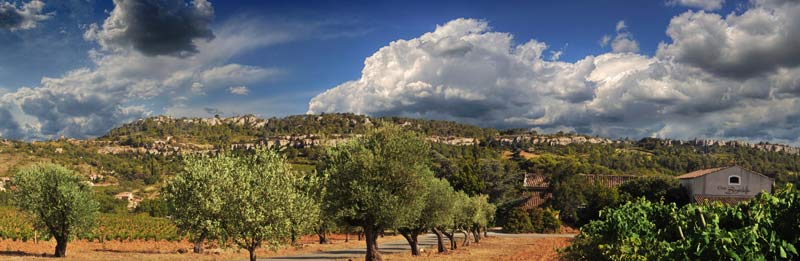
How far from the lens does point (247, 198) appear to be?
24.3 metres

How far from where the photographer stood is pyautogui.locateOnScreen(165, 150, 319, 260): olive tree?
24078 millimetres

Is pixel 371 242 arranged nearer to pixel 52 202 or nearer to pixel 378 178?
pixel 378 178

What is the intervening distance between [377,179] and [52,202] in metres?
27.6

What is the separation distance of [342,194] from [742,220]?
2208 cm

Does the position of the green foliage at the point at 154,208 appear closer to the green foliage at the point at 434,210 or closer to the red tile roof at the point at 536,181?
the red tile roof at the point at 536,181

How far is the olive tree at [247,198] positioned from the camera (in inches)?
948

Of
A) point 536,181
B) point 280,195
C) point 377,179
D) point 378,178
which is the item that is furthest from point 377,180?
point 536,181

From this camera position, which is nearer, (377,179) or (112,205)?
(377,179)

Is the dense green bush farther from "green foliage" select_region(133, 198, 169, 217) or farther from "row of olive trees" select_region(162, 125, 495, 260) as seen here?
"green foliage" select_region(133, 198, 169, 217)

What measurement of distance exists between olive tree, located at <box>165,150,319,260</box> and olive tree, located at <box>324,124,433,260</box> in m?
4.83

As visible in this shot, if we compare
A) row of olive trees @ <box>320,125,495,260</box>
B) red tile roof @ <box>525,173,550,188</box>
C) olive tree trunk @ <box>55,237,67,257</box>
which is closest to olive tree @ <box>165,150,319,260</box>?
row of olive trees @ <box>320,125,495,260</box>

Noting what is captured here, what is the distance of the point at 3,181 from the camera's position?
131 metres

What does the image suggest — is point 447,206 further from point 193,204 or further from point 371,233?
point 193,204

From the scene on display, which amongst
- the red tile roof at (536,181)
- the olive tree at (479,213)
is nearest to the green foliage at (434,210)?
the olive tree at (479,213)
